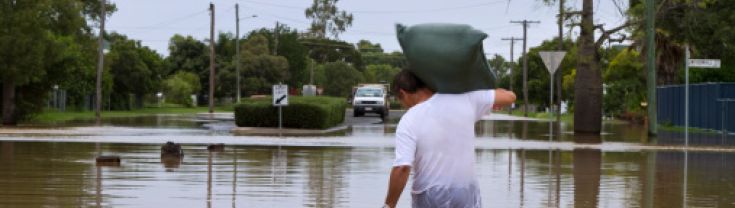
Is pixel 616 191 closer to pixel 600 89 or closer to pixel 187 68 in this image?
pixel 600 89

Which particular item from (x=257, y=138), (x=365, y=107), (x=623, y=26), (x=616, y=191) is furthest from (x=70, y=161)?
(x=365, y=107)

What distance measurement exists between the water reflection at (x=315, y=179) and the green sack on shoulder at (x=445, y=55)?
6.77m

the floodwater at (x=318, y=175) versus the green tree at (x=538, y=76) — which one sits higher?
the green tree at (x=538, y=76)

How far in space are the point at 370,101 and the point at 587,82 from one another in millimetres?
28352

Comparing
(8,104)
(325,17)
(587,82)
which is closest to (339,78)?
(325,17)

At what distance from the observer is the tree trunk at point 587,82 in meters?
36.1

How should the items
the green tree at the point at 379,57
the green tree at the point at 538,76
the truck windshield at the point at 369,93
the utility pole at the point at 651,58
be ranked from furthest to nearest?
the green tree at the point at 379,57, the green tree at the point at 538,76, the truck windshield at the point at 369,93, the utility pole at the point at 651,58

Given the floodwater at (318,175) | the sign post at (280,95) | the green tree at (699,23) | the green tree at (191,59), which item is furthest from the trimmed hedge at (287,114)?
the green tree at (191,59)

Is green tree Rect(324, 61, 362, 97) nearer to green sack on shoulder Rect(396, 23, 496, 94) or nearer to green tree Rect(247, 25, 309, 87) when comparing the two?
green tree Rect(247, 25, 309, 87)

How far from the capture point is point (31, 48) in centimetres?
4006

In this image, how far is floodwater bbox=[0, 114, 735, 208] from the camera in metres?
13.7

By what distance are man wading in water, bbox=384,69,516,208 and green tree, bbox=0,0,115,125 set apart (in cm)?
3466

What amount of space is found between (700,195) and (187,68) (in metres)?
95.5

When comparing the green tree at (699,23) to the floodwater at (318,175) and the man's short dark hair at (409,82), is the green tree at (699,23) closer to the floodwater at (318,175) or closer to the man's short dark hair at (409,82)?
the floodwater at (318,175)
